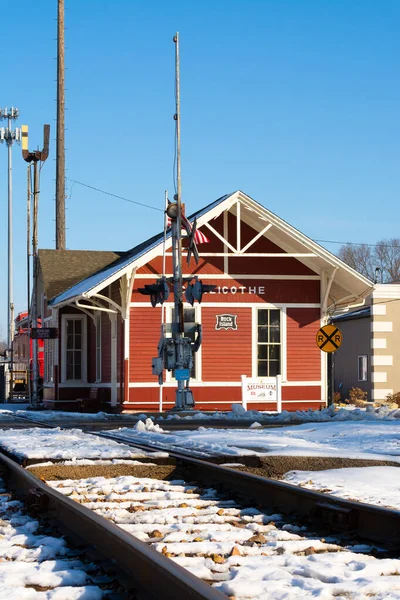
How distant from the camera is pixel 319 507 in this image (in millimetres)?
6582

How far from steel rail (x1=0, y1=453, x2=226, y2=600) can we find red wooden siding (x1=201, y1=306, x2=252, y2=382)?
23362 millimetres

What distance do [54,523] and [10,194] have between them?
59100 millimetres

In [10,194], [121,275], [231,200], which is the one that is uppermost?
[10,194]

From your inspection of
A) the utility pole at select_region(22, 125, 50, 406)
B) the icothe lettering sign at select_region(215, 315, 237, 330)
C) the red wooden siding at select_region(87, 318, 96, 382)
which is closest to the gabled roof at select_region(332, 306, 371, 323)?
the icothe lettering sign at select_region(215, 315, 237, 330)

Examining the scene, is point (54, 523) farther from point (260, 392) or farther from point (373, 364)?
point (373, 364)

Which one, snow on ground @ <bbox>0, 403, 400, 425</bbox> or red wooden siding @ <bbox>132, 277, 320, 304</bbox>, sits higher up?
red wooden siding @ <bbox>132, 277, 320, 304</bbox>

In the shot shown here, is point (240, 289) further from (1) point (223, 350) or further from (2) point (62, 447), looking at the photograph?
(2) point (62, 447)

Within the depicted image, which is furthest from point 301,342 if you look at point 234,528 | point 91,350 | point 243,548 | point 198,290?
point 243,548

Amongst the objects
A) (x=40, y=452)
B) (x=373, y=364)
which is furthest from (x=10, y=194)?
A: (x=40, y=452)

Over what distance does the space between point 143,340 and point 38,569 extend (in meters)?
25.3

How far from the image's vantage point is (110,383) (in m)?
31.7

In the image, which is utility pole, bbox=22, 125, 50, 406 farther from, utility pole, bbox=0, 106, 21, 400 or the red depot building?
utility pole, bbox=0, 106, 21, 400

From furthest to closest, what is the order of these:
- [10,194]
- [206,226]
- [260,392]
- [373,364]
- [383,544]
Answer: [10,194] → [373,364] → [206,226] → [260,392] → [383,544]

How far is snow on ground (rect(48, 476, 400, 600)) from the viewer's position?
456 cm
